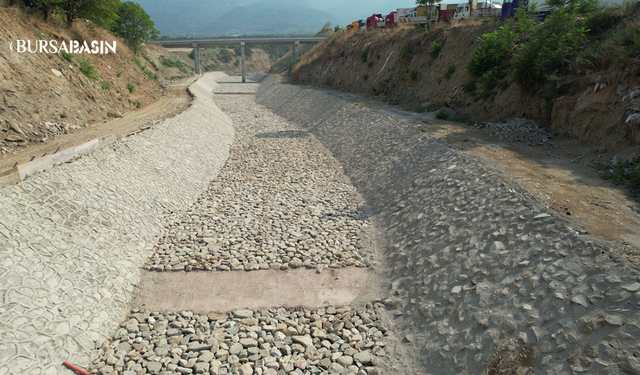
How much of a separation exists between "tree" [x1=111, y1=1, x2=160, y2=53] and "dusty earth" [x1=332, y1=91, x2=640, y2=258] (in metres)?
49.5

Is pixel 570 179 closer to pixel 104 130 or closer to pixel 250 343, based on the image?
pixel 250 343

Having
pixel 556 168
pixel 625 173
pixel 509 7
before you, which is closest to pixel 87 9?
pixel 509 7

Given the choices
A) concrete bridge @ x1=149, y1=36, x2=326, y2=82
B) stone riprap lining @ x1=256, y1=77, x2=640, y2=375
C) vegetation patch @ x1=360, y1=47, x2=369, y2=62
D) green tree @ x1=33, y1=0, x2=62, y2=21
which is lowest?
stone riprap lining @ x1=256, y1=77, x2=640, y2=375

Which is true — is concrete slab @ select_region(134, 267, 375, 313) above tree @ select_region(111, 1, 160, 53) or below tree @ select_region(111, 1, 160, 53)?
below

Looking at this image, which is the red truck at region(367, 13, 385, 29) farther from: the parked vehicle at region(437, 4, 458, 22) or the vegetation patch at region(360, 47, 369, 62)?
the parked vehicle at region(437, 4, 458, 22)

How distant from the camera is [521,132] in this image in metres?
16.2

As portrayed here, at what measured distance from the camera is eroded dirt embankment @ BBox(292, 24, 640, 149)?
43.2ft

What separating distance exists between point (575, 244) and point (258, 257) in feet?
26.6

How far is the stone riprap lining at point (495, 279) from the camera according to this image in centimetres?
599

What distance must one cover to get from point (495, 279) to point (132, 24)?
5894 centimetres

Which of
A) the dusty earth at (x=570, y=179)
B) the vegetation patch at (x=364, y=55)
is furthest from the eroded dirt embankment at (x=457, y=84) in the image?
the dusty earth at (x=570, y=179)

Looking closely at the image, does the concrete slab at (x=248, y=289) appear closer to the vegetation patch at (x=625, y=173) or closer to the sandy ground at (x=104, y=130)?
the vegetation patch at (x=625, y=173)

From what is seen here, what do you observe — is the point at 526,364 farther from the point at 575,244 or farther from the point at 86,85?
the point at 86,85

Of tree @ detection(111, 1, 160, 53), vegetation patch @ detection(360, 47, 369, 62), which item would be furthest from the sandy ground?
tree @ detection(111, 1, 160, 53)
